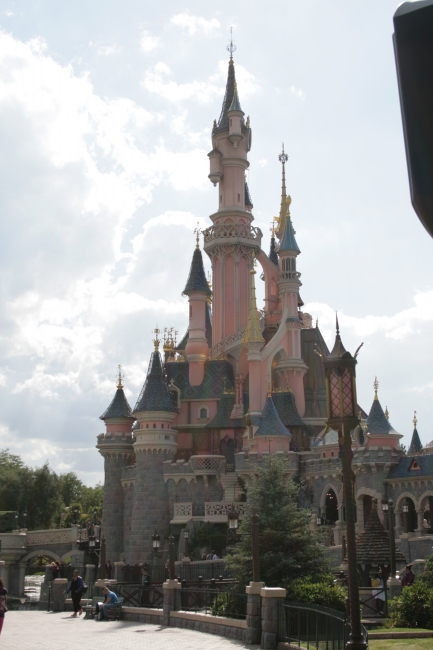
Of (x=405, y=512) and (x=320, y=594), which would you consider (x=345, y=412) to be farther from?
(x=405, y=512)

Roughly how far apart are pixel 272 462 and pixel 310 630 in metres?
8.66

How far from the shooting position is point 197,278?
48562 mm

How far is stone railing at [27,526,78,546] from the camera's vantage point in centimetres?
4856

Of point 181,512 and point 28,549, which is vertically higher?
point 181,512

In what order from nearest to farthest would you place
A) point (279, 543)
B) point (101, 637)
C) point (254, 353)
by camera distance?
1. point (101, 637)
2. point (279, 543)
3. point (254, 353)

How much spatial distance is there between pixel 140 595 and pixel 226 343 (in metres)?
24.9

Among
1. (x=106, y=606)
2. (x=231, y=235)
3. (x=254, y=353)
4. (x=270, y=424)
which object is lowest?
(x=106, y=606)

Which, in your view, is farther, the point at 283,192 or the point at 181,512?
the point at 283,192

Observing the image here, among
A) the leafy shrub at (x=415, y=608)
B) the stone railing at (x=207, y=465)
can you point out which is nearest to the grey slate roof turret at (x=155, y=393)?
the stone railing at (x=207, y=465)

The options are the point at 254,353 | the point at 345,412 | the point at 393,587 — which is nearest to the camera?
the point at 345,412

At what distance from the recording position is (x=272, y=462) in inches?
Answer: 919

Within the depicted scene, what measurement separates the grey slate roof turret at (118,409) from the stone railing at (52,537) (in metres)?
7.03

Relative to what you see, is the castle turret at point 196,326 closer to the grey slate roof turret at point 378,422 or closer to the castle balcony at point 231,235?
the castle balcony at point 231,235

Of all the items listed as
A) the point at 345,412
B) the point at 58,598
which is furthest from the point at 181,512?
the point at 345,412
